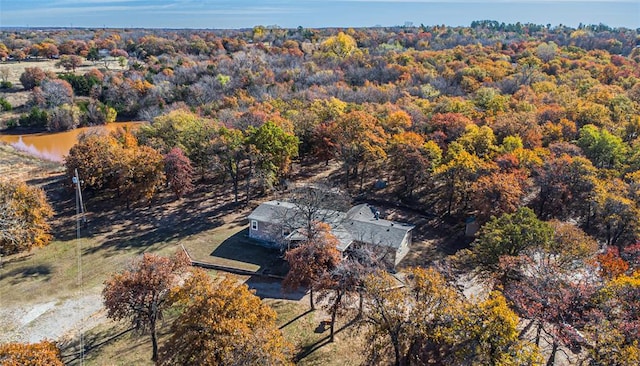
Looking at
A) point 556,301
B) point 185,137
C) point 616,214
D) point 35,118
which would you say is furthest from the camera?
point 35,118

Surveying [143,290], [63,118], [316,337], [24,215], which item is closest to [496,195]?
[316,337]

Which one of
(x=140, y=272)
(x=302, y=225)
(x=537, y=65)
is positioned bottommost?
(x=302, y=225)

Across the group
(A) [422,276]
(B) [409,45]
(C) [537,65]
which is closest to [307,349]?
A: (A) [422,276]

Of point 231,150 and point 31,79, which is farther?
point 31,79

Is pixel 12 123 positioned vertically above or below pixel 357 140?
below

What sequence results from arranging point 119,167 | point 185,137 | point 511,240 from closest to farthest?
point 511,240 → point 119,167 → point 185,137

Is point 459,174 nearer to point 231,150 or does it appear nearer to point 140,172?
point 231,150

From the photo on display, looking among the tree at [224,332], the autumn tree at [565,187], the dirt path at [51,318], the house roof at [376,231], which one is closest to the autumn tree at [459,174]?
the autumn tree at [565,187]

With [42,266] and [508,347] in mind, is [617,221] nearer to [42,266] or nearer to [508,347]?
[508,347]
